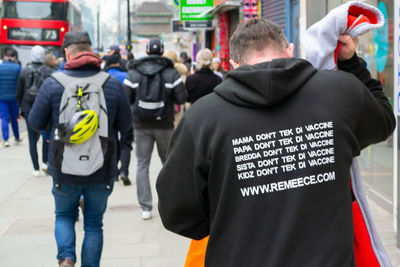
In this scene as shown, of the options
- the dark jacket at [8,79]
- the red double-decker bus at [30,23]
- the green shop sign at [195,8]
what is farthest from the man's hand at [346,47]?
the red double-decker bus at [30,23]

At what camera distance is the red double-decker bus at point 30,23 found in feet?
82.8

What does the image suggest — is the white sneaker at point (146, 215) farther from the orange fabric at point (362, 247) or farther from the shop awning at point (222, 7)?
the shop awning at point (222, 7)

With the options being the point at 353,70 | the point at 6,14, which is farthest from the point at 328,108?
the point at 6,14

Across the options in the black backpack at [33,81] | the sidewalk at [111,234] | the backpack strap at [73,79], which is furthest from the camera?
the black backpack at [33,81]

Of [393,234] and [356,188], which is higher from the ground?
[356,188]

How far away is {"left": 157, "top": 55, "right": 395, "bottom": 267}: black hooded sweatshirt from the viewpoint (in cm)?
219

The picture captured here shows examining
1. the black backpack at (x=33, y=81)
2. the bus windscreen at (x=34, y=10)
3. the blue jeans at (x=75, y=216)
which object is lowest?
the blue jeans at (x=75, y=216)

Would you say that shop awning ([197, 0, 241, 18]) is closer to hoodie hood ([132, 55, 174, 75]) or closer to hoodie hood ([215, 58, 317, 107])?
hoodie hood ([132, 55, 174, 75])

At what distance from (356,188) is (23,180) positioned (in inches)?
316

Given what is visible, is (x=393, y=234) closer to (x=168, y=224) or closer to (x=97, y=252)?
(x=97, y=252)

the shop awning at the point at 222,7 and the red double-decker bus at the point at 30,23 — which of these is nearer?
the shop awning at the point at 222,7

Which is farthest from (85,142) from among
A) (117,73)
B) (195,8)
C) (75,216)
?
(195,8)

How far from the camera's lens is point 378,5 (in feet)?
22.9

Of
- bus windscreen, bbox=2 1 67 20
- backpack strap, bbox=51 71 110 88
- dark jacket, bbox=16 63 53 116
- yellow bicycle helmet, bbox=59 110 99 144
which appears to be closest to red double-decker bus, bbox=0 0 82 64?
bus windscreen, bbox=2 1 67 20
